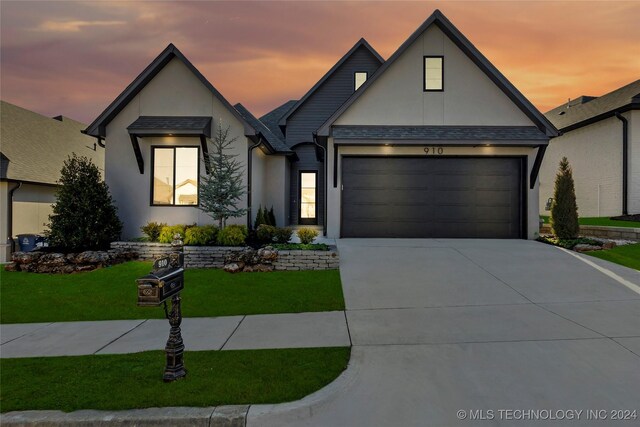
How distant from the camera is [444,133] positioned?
12.2 m

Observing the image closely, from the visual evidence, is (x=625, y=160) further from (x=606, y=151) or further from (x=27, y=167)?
(x=27, y=167)

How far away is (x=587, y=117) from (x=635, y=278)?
46.5 feet

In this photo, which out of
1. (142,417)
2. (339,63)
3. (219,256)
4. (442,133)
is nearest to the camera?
(142,417)

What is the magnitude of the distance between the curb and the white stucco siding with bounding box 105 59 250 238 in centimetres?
944

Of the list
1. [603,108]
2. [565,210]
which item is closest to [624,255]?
[565,210]

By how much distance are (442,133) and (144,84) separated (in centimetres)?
1106

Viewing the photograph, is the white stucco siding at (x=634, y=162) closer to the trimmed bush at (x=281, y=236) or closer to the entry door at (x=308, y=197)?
the entry door at (x=308, y=197)

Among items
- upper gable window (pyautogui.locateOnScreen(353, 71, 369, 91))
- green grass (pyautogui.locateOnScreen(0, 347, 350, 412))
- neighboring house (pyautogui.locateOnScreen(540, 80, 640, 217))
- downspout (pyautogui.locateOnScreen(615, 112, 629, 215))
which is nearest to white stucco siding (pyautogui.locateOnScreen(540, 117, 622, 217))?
neighboring house (pyautogui.locateOnScreen(540, 80, 640, 217))

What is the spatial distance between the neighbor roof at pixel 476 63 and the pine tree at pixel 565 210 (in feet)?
6.36

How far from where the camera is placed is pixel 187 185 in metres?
12.6

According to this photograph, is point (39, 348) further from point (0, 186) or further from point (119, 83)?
point (119, 83)

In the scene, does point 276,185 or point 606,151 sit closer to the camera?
point 606,151

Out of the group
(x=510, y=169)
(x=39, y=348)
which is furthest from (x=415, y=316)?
(x=510, y=169)

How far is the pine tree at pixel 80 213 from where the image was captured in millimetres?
10445
